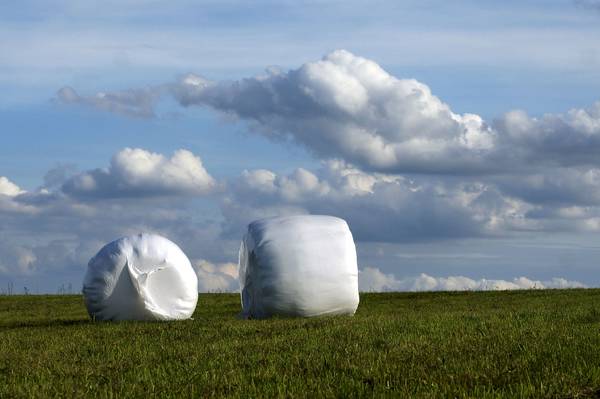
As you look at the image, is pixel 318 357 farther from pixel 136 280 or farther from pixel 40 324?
pixel 40 324

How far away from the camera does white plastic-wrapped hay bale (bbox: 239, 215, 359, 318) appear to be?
1897 centimetres

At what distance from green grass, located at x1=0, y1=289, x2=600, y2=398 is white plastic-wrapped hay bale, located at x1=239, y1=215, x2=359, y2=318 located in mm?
1382

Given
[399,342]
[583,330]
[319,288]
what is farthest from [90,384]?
[319,288]

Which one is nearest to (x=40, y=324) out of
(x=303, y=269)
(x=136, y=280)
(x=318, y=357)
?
(x=136, y=280)

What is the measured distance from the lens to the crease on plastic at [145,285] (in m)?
19.6

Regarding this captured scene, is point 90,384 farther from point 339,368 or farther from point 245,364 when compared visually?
point 339,368

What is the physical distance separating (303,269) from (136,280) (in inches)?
146

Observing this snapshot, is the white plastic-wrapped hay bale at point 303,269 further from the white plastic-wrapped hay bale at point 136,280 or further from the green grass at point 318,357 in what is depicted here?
the white plastic-wrapped hay bale at point 136,280

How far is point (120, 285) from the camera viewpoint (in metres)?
19.8

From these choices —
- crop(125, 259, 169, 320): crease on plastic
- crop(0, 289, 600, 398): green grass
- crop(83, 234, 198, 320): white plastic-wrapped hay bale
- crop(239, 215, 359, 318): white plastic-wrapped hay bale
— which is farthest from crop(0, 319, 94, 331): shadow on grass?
crop(239, 215, 359, 318): white plastic-wrapped hay bale

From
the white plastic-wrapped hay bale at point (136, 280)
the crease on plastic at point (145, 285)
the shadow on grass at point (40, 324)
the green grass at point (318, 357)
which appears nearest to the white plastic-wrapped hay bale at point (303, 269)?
the green grass at point (318, 357)

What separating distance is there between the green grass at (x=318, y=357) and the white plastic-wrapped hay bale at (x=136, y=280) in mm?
1250

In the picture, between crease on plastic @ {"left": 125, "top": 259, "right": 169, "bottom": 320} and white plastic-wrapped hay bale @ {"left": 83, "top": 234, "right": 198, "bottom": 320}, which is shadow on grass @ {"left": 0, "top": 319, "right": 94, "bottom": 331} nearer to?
white plastic-wrapped hay bale @ {"left": 83, "top": 234, "right": 198, "bottom": 320}

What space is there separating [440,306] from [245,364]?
14253 millimetres
